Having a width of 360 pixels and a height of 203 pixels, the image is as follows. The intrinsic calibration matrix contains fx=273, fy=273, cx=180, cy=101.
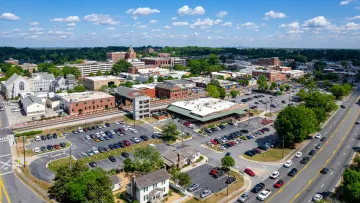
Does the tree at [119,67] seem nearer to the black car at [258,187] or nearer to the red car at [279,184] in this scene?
the black car at [258,187]

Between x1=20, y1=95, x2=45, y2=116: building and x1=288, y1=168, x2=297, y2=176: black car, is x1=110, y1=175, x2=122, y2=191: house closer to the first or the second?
x1=288, y1=168, x2=297, y2=176: black car

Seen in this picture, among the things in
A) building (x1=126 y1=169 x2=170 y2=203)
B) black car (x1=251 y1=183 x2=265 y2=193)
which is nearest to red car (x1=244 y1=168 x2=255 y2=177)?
black car (x1=251 y1=183 x2=265 y2=193)

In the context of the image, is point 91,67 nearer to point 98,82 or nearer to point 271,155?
point 98,82

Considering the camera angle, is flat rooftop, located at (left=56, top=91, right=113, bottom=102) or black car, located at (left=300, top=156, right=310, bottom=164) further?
A: flat rooftop, located at (left=56, top=91, right=113, bottom=102)

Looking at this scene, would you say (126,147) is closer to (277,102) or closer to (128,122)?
(128,122)

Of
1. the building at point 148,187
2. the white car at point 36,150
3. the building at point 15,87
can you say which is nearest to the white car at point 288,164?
the building at point 148,187

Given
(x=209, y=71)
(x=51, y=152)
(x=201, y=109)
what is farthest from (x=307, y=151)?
(x=209, y=71)
